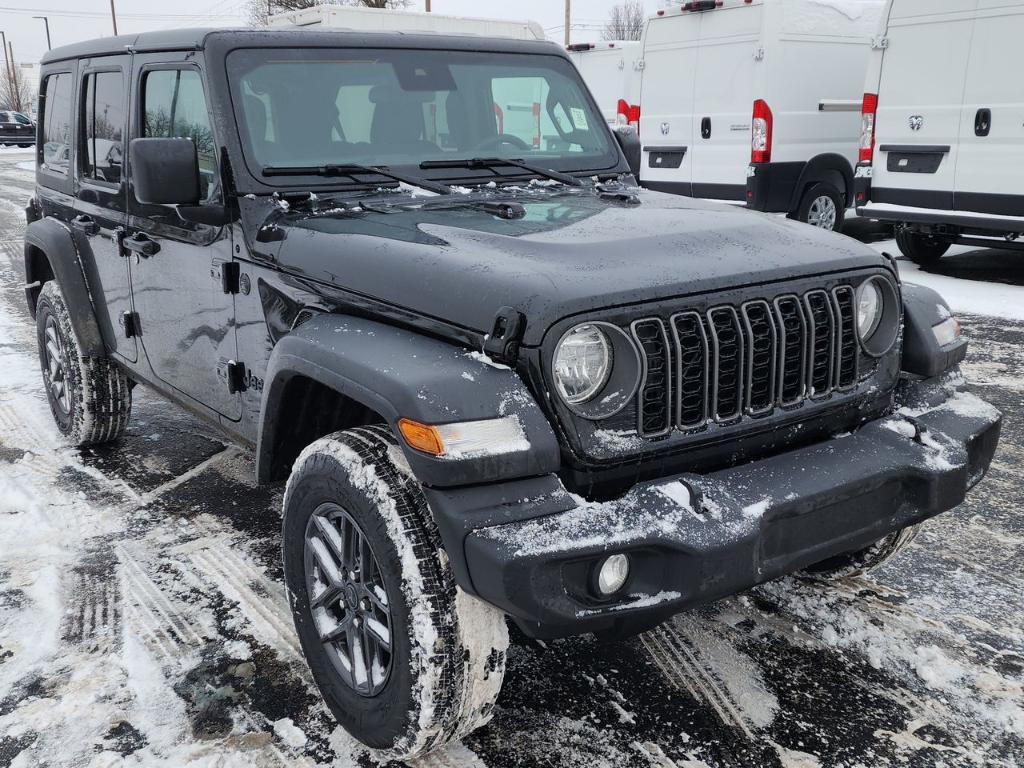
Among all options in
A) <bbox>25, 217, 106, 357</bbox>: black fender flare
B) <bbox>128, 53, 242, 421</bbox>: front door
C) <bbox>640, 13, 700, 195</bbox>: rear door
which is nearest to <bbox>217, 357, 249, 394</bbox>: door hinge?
<bbox>128, 53, 242, 421</bbox>: front door

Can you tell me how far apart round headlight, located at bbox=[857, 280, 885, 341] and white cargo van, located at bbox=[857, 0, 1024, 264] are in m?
6.26

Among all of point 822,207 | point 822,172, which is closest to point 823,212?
point 822,207

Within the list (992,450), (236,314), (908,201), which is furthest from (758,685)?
(908,201)

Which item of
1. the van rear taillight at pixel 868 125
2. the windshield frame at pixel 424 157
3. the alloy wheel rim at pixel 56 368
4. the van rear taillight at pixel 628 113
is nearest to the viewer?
the windshield frame at pixel 424 157

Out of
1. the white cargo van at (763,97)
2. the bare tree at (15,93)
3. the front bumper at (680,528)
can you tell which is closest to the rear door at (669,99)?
the white cargo van at (763,97)

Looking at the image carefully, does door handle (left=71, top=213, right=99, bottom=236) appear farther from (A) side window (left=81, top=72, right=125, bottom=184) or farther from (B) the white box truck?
(B) the white box truck

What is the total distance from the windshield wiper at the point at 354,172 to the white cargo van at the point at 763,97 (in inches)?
285

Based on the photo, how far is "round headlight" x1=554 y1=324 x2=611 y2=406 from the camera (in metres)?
2.22

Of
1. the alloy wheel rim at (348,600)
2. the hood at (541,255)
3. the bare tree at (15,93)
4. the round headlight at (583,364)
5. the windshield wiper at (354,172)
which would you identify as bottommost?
the alloy wheel rim at (348,600)

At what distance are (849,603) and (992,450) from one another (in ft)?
2.51

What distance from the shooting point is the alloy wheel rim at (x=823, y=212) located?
1048 cm

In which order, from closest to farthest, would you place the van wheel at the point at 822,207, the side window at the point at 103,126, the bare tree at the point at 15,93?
the side window at the point at 103,126 → the van wheel at the point at 822,207 → the bare tree at the point at 15,93

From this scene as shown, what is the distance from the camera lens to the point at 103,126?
13.8 ft

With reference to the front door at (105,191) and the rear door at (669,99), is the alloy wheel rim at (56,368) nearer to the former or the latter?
the front door at (105,191)
